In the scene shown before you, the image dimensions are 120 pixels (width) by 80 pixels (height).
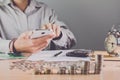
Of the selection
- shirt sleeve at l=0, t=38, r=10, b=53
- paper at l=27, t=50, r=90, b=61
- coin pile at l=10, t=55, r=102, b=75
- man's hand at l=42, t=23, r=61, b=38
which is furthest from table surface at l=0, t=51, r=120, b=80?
man's hand at l=42, t=23, r=61, b=38

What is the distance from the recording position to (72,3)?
2.00 meters

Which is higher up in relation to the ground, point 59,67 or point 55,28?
point 55,28

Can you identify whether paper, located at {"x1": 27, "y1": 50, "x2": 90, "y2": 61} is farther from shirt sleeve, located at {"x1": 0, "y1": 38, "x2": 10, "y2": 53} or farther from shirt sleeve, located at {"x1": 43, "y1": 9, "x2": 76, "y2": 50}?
shirt sleeve, located at {"x1": 0, "y1": 38, "x2": 10, "y2": 53}

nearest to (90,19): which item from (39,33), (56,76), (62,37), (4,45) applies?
(62,37)

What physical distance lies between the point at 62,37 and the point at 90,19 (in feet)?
0.85

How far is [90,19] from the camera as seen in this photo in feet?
6.56

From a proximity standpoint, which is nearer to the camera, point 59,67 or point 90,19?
point 59,67

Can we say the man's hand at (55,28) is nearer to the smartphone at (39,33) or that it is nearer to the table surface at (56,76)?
the smartphone at (39,33)

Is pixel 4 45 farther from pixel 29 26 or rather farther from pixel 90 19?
pixel 90 19

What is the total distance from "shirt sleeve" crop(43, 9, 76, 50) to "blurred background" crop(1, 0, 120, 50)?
1.3 inches

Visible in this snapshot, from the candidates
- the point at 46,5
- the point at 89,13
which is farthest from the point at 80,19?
the point at 46,5

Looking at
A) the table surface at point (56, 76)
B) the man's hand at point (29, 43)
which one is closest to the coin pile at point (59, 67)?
the table surface at point (56, 76)

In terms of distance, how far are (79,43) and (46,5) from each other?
1.29 ft

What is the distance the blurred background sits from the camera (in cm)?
198
